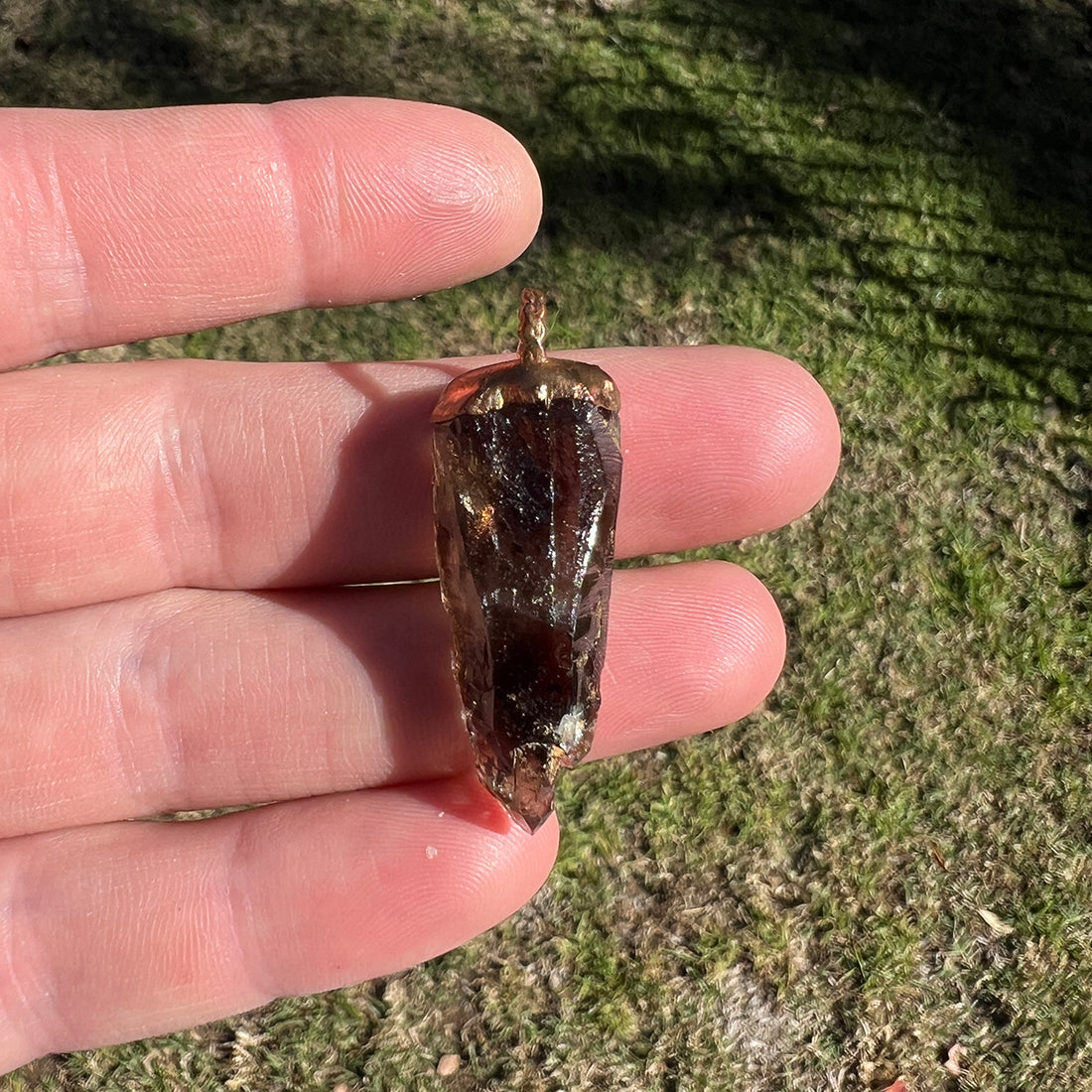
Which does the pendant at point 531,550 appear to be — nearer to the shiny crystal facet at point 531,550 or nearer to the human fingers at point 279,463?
the shiny crystal facet at point 531,550

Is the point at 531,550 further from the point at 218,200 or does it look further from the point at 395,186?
the point at 218,200

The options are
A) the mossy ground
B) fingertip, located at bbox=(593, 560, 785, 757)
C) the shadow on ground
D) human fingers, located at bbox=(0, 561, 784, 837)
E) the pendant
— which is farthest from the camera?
the shadow on ground

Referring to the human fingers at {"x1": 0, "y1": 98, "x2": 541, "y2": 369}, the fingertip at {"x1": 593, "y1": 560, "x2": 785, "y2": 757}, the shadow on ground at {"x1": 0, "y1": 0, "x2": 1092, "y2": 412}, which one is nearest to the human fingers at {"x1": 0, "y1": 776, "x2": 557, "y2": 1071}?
the fingertip at {"x1": 593, "y1": 560, "x2": 785, "y2": 757}

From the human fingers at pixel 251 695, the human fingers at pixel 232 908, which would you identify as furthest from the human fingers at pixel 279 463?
the human fingers at pixel 232 908

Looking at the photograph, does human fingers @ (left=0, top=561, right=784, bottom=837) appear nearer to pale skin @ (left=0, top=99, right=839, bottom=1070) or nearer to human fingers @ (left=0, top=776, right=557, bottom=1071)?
pale skin @ (left=0, top=99, right=839, bottom=1070)

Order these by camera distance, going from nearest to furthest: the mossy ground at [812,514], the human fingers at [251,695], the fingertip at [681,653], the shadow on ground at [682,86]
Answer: the human fingers at [251,695]
the fingertip at [681,653]
the mossy ground at [812,514]
the shadow on ground at [682,86]

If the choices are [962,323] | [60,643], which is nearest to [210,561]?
[60,643]

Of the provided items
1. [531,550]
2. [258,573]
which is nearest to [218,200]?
[258,573]
